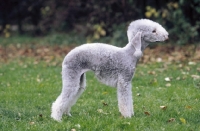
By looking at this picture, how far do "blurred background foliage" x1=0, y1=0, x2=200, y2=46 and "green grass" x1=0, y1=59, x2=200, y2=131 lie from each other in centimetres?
384

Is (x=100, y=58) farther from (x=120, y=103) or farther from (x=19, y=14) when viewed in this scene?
(x=19, y=14)

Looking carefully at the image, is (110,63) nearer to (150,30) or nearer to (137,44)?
(137,44)

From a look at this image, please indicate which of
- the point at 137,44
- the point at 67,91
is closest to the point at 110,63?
the point at 137,44

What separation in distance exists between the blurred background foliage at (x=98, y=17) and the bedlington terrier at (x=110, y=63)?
783cm

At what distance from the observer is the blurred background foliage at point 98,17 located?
1366cm

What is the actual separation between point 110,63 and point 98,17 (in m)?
9.97

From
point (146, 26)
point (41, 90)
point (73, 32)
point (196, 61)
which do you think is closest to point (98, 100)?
point (41, 90)

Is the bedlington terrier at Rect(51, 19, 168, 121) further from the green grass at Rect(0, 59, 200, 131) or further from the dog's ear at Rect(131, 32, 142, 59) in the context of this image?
the green grass at Rect(0, 59, 200, 131)

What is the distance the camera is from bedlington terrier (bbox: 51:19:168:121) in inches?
213

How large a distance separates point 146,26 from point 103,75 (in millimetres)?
876

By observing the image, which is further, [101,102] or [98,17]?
[98,17]

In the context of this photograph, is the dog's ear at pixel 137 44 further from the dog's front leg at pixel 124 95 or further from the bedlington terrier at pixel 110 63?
the dog's front leg at pixel 124 95

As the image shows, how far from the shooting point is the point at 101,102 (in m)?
6.82

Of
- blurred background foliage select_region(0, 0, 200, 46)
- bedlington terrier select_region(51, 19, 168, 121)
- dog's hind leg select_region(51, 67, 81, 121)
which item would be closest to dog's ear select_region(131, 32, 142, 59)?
bedlington terrier select_region(51, 19, 168, 121)
